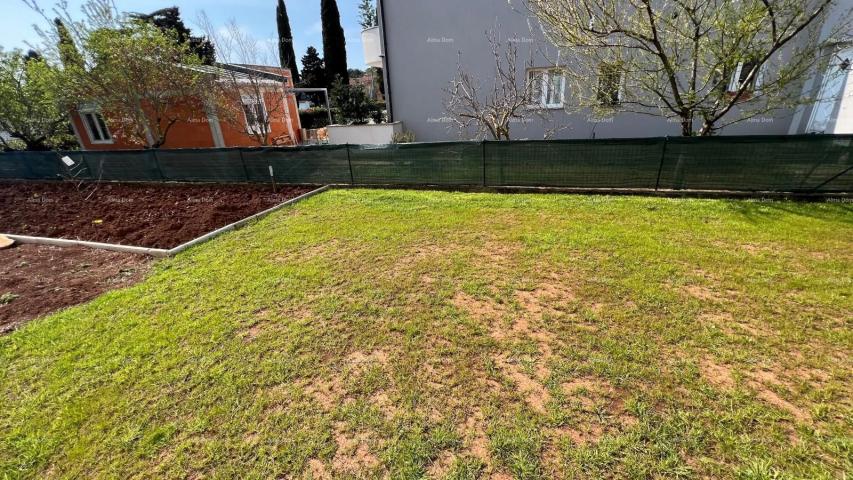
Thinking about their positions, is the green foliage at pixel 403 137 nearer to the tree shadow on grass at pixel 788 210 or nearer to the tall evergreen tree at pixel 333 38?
the tree shadow on grass at pixel 788 210

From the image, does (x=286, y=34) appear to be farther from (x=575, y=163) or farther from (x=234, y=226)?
(x=575, y=163)

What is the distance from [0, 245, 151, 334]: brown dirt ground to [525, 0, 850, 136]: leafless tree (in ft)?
27.3

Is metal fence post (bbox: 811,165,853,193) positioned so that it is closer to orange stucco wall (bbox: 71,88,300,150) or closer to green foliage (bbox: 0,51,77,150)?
orange stucco wall (bbox: 71,88,300,150)

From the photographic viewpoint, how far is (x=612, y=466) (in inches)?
72.8

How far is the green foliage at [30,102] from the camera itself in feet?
37.9

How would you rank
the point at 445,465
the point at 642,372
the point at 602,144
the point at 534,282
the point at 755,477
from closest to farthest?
1. the point at 755,477
2. the point at 445,465
3. the point at 642,372
4. the point at 534,282
5. the point at 602,144

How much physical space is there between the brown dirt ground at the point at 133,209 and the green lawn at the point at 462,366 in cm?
201

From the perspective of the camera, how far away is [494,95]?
10.6 meters

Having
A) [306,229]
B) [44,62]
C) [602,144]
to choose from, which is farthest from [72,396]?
[44,62]

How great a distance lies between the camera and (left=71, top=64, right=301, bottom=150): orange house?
13.2 m

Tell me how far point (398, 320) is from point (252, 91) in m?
14.0

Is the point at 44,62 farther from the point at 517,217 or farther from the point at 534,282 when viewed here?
the point at 534,282

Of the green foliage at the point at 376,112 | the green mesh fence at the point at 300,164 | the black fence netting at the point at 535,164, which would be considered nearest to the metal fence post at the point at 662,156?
the black fence netting at the point at 535,164

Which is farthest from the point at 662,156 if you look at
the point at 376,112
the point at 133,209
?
the point at 376,112
